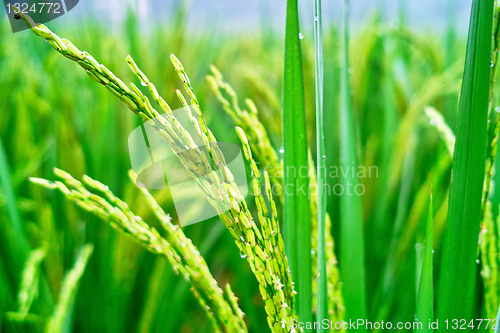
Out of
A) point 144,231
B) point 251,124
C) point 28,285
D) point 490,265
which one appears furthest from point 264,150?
point 28,285

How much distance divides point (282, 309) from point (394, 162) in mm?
664

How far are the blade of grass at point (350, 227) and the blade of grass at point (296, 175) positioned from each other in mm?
90

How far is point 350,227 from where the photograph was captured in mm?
438

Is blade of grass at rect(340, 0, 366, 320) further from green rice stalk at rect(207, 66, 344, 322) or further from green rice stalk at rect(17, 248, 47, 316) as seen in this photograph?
green rice stalk at rect(17, 248, 47, 316)

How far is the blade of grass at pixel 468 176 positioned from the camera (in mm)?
296

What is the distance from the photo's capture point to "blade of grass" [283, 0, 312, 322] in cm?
33

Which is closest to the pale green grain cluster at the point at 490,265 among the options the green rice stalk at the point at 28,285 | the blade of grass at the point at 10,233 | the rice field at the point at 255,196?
the rice field at the point at 255,196

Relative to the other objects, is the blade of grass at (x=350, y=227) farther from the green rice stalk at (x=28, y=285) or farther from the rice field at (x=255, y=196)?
the green rice stalk at (x=28, y=285)

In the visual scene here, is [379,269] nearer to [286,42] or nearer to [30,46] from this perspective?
[286,42]

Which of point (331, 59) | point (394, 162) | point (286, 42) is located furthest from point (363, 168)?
point (286, 42)

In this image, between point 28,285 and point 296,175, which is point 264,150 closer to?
point 296,175

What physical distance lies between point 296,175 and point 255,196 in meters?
0.07

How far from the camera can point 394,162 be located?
839 millimetres

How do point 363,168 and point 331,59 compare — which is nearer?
point 363,168
